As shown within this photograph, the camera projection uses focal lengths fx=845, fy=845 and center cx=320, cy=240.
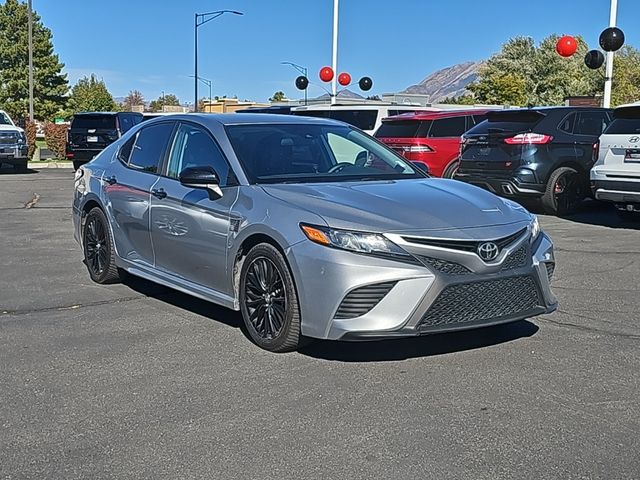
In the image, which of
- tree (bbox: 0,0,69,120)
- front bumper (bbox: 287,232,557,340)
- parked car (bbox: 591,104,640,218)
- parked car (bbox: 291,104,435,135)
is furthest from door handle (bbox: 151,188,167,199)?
tree (bbox: 0,0,69,120)

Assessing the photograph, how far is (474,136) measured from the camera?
Result: 1300 cm

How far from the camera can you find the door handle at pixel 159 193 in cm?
638

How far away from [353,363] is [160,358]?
1.22 meters

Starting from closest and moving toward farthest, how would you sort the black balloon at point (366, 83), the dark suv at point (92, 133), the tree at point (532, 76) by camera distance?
the dark suv at point (92, 133)
the black balloon at point (366, 83)
the tree at point (532, 76)

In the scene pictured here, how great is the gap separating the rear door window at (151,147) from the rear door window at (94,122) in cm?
1851

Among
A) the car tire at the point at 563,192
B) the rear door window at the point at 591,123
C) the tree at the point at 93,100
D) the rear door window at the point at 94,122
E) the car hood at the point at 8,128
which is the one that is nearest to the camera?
the car tire at the point at 563,192

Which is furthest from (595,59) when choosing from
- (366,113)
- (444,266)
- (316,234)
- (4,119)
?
(4,119)

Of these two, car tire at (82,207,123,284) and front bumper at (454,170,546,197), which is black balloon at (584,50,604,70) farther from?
car tire at (82,207,123,284)

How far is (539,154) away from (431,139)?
2.80m

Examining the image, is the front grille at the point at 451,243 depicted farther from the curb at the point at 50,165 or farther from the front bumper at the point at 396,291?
the curb at the point at 50,165

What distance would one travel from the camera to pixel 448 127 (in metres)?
15.1

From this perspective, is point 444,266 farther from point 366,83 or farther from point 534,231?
point 366,83

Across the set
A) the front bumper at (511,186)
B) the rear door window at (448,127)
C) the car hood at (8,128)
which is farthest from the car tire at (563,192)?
the car hood at (8,128)

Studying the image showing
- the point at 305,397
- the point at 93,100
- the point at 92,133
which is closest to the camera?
the point at 305,397
